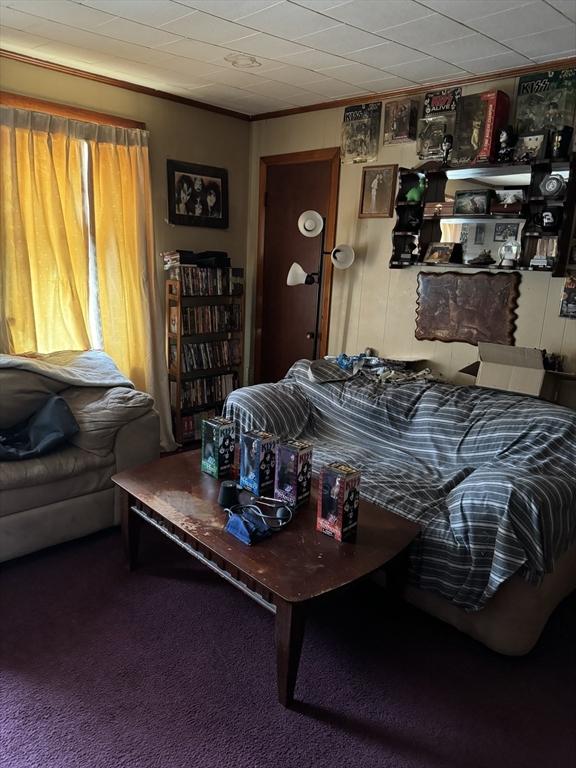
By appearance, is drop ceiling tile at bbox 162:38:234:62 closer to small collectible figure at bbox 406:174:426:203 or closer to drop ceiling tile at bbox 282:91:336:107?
drop ceiling tile at bbox 282:91:336:107

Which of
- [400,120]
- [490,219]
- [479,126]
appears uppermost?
[400,120]

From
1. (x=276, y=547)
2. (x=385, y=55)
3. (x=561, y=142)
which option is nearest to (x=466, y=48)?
(x=385, y=55)

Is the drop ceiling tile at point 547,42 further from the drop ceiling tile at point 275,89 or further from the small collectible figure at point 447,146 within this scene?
the drop ceiling tile at point 275,89

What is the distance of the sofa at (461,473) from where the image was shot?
1979 millimetres

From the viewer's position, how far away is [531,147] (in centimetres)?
284

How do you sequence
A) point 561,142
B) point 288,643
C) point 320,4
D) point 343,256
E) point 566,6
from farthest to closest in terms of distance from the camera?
point 343,256 → point 561,142 → point 320,4 → point 566,6 → point 288,643

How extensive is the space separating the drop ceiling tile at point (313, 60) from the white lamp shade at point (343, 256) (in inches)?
41.6

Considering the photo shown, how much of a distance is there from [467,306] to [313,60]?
5.21 feet

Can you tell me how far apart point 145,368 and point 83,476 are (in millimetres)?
1327

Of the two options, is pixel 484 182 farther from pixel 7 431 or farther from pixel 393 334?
pixel 7 431

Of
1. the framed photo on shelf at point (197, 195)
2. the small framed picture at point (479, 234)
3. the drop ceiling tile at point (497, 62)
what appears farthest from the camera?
the framed photo on shelf at point (197, 195)

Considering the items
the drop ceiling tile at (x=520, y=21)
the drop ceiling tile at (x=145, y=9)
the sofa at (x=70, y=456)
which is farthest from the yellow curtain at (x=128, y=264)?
the drop ceiling tile at (x=520, y=21)

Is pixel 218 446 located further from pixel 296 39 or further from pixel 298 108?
pixel 298 108

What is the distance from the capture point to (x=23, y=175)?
3242 mm
